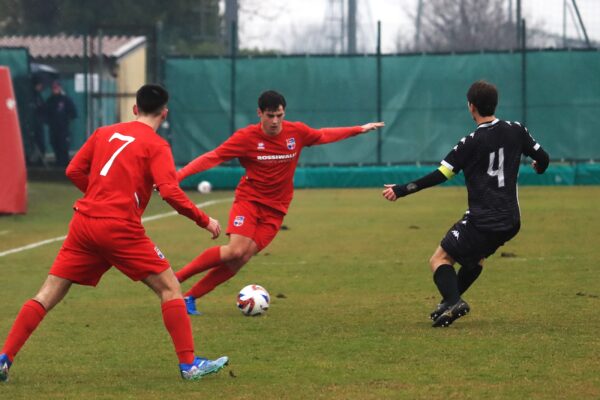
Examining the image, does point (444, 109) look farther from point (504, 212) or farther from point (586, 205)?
point (504, 212)

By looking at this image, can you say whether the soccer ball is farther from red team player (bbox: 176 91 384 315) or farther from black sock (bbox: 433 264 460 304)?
black sock (bbox: 433 264 460 304)

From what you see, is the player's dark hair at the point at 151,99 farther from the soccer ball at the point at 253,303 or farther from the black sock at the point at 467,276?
the black sock at the point at 467,276

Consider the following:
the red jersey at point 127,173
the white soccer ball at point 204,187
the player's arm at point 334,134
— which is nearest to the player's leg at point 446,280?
the player's arm at point 334,134

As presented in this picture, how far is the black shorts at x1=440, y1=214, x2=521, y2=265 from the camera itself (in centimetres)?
935

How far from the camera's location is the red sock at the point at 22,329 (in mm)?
7426

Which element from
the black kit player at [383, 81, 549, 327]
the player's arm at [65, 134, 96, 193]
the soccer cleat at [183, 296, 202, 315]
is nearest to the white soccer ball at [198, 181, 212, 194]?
the soccer cleat at [183, 296, 202, 315]

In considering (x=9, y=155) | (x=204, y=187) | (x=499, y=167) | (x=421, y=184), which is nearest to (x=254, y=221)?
(x=421, y=184)

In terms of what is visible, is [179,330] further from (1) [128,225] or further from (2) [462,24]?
(2) [462,24]

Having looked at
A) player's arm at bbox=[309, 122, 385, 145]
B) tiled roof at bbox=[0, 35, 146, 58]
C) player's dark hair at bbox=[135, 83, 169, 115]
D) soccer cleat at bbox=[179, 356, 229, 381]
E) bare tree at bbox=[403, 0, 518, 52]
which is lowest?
soccer cleat at bbox=[179, 356, 229, 381]

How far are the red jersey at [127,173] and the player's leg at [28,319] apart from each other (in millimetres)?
459

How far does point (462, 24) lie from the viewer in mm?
56531

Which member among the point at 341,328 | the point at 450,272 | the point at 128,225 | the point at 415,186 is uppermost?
the point at 415,186

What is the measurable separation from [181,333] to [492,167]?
2916mm

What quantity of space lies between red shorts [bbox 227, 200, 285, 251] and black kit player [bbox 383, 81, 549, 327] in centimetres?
177
